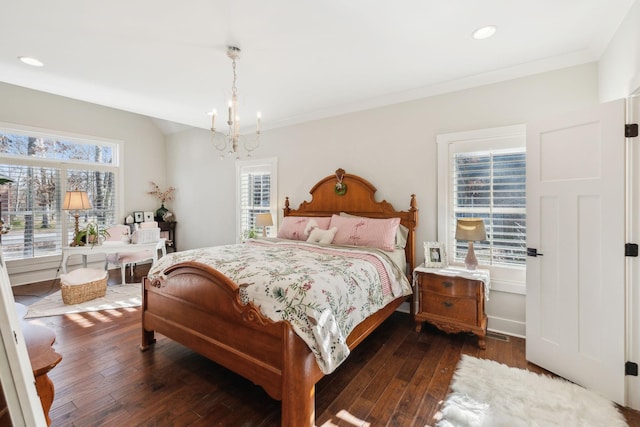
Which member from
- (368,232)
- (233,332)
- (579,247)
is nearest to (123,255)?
(233,332)

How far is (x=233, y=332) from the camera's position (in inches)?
75.0

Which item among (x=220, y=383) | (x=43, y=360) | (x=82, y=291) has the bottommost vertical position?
(x=220, y=383)

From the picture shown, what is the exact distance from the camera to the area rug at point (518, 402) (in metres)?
1.70

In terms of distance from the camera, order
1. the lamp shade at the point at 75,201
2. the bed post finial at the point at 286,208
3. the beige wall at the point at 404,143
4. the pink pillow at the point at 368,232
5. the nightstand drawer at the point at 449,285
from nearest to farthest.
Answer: the nightstand drawer at the point at 449,285
the beige wall at the point at 404,143
the pink pillow at the point at 368,232
the lamp shade at the point at 75,201
the bed post finial at the point at 286,208

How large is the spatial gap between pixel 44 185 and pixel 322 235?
15.9ft

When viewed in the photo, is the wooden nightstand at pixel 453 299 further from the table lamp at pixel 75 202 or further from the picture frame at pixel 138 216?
the picture frame at pixel 138 216

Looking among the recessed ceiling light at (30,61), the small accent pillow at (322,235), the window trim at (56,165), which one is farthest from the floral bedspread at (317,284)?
the window trim at (56,165)

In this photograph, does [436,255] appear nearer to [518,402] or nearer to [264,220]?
[518,402]

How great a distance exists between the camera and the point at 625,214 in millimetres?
1873

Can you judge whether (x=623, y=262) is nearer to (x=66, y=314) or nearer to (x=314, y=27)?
(x=314, y=27)

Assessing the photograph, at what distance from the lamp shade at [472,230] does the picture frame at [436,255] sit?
0.29 metres

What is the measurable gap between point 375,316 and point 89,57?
3572 millimetres

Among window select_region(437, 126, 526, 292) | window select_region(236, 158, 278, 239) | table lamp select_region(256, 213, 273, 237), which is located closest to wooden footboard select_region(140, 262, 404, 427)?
window select_region(437, 126, 526, 292)

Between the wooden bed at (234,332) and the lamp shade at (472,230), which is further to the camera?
the lamp shade at (472,230)
